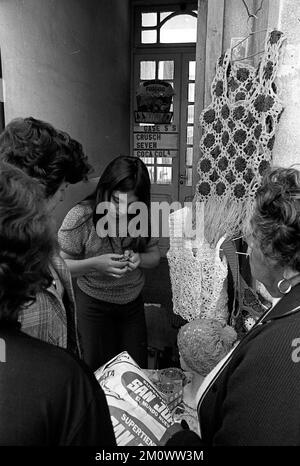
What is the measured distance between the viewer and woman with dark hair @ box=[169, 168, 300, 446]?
0.74 metres

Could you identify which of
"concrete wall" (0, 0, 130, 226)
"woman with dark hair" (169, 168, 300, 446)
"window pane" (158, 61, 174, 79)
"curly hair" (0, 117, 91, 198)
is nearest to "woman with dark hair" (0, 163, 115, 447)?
"woman with dark hair" (169, 168, 300, 446)

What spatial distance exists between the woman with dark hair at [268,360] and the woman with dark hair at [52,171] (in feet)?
1.31

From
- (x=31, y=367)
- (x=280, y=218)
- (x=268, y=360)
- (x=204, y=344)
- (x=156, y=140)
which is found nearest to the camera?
(x=31, y=367)

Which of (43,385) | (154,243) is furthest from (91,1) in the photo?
(43,385)

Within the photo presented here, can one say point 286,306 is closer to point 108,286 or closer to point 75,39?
point 108,286

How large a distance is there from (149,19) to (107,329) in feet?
16.9

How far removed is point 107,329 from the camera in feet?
5.90

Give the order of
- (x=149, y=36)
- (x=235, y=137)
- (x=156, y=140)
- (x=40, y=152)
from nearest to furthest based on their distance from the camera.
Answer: (x=40, y=152) → (x=235, y=137) → (x=149, y=36) → (x=156, y=140)

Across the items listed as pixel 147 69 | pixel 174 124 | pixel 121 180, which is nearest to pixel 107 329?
pixel 121 180

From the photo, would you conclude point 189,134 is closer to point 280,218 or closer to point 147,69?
point 147,69

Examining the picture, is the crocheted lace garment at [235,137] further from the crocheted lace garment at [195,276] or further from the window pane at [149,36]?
the window pane at [149,36]

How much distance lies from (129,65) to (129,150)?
1.22 metres

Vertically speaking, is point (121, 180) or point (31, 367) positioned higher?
point (121, 180)

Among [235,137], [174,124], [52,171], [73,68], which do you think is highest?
[73,68]
